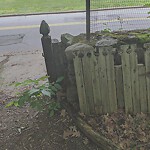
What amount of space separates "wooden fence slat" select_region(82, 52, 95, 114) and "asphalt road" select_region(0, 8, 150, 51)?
2546mm

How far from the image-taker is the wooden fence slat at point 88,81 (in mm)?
2922

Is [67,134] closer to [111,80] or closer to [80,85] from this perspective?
[80,85]

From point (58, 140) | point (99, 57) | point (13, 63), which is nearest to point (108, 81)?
point (99, 57)

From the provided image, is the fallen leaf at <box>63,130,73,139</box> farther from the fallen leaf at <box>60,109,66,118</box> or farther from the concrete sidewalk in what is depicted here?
the concrete sidewalk

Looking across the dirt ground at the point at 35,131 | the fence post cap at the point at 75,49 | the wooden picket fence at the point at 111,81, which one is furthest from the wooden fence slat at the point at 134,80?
the dirt ground at the point at 35,131

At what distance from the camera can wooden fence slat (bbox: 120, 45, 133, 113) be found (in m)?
2.84

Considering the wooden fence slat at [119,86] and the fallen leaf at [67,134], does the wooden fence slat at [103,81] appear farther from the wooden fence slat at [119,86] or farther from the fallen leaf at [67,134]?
the fallen leaf at [67,134]

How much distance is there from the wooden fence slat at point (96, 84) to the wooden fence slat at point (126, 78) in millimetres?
300

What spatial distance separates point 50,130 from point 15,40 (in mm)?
5555

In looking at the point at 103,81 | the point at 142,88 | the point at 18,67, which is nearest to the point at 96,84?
the point at 103,81

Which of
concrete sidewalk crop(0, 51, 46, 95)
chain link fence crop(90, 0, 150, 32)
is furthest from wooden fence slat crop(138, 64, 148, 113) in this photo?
A: concrete sidewalk crop(0, 51, 46, 95)

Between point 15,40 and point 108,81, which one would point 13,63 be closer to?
point 15,40

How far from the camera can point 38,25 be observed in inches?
381

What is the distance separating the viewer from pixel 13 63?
19.6 ft
